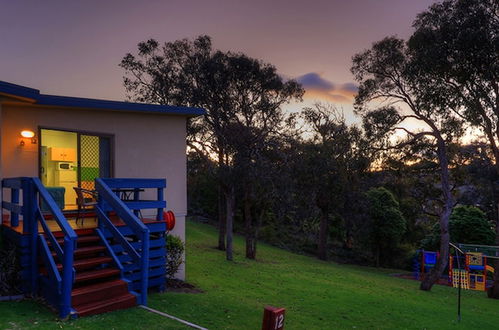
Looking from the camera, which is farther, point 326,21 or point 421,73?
point 326,21

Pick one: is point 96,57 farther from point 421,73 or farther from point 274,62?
point 421,73

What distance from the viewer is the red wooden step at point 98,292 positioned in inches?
259

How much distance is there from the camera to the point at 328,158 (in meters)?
24.4

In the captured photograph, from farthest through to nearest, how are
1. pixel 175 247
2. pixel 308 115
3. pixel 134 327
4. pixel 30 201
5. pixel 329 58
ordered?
pixel 308 115 → pixel 329 58 → pixel 175 247 → pixel 30 201 → pixel 134 327

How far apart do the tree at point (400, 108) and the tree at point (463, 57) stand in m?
0.55

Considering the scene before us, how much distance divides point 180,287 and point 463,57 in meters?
12.8

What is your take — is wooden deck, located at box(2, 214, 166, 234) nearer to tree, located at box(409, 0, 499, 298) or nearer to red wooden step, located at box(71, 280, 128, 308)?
red wooden step, located at box(71, 280, 128, 308)

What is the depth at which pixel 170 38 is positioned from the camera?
868 inches

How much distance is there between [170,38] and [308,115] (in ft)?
28.8

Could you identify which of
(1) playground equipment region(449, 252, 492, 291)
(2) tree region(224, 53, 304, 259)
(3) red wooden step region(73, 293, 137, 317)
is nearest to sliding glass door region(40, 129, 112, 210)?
(3) red wooden step region(73, 293, 137, 317)

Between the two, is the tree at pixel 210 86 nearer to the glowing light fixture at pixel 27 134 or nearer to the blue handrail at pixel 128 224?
the glowing light fixture at pixel 27 134

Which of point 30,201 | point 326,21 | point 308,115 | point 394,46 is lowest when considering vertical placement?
point 30,201

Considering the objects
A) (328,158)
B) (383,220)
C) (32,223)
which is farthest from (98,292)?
(383,220)

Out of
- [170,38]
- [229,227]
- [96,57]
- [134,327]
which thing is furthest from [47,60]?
[134,327]
